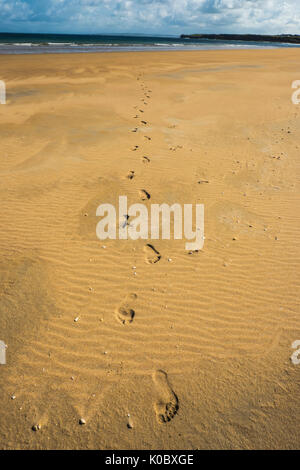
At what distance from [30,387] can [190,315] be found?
2.02m

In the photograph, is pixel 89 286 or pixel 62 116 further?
pixel 62 116

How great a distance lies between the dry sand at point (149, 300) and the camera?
2.60 m

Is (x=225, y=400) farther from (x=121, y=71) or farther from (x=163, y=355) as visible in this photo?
(x=121, y=71)

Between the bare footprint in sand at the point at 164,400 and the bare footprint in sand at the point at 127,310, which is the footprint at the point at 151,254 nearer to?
the bare footprint in sand at the point at 127,310

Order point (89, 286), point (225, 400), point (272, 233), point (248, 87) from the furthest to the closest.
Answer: point (248, 87) < point (272, 233) < point (89, 286) < point (225, 400)

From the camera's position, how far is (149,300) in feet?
12.1

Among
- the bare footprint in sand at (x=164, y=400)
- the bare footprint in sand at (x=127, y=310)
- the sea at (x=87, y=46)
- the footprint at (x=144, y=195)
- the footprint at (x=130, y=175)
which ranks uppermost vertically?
the sea at (x=87, y=46)

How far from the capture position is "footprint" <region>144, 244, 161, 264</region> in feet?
14.1

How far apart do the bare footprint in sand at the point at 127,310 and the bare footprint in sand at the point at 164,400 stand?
766 millimetres

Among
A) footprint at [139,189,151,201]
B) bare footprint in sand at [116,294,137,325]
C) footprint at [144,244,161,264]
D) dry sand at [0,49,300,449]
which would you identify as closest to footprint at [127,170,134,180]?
dry sand at [0,49,300,449]

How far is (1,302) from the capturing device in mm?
Result: 3631

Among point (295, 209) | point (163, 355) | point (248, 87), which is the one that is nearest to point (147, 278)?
point (163, 355)

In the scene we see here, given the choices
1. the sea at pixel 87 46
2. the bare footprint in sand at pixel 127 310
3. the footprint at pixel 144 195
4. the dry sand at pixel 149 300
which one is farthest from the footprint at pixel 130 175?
the sea at pixel 87 46

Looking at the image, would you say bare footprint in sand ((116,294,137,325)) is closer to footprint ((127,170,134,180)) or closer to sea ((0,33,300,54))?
footprint ((127,170,134,180))
